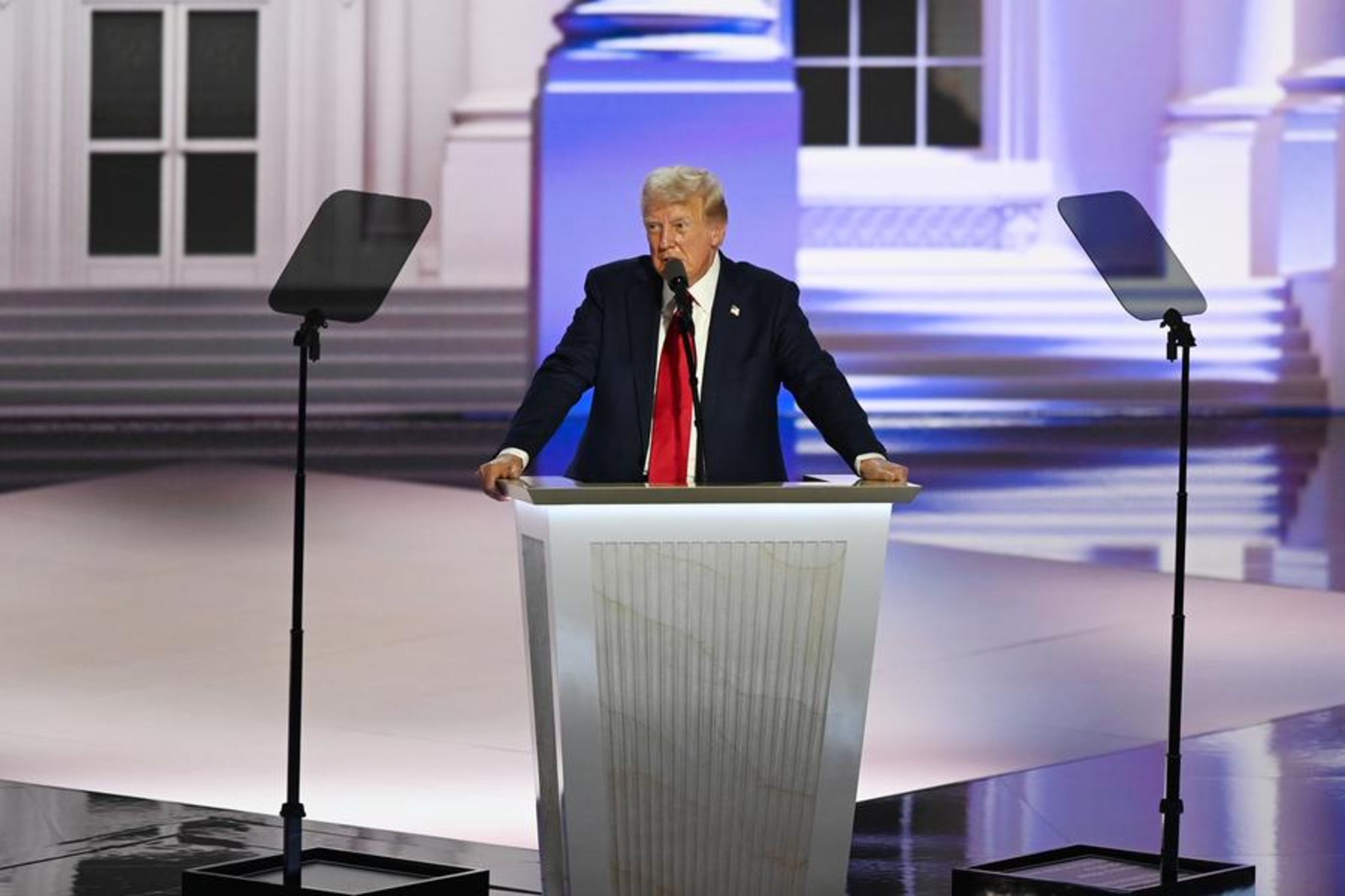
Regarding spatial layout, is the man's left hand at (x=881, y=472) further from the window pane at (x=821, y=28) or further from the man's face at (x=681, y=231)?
the window pane at (x=821, y=28)

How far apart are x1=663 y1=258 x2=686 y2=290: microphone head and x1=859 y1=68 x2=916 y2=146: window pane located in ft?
47.0

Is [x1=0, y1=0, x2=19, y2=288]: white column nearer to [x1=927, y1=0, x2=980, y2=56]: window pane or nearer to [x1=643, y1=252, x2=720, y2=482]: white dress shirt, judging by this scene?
[x1=927, y1=0, x2=980, y2=56]: window pane

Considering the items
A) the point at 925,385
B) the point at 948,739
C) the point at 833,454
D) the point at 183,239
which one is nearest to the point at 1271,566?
the point at 948,739

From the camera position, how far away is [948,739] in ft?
17.2

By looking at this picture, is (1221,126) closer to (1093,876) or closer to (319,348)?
(1093,876)

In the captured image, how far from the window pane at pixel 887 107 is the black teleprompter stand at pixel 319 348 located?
1416cm

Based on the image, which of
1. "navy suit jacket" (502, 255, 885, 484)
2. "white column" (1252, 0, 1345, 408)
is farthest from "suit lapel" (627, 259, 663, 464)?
"white column" (1252, 0, 1345, 408)

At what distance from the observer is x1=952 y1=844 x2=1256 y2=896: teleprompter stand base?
3.63 m

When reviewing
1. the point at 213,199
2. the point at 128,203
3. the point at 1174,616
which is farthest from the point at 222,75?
the point at 1174,616

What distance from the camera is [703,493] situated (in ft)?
11.3

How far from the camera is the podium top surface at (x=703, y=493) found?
3.38 metres

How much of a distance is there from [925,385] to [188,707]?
9.31m

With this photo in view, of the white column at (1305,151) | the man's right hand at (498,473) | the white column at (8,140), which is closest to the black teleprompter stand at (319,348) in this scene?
the man's right hand at (498,473)

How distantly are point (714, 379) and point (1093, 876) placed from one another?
1.00m
